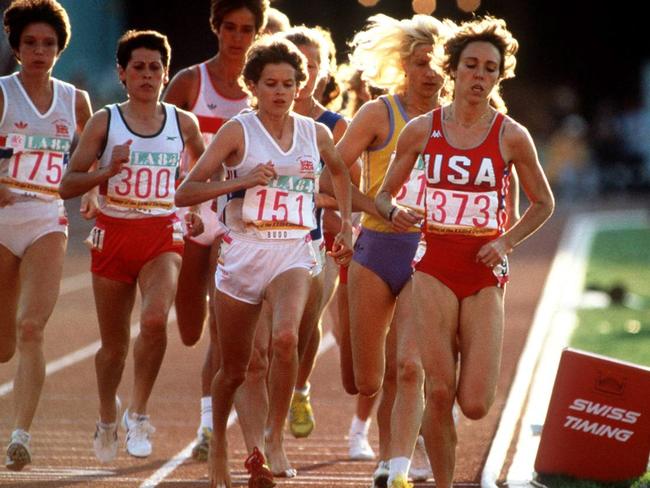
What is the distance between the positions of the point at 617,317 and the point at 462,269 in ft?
48.5

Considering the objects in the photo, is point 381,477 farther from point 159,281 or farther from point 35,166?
point 35,166

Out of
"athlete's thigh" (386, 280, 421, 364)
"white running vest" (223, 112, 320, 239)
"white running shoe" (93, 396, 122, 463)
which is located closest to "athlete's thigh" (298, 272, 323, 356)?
"white running vest" (223, 112, 320, 239)

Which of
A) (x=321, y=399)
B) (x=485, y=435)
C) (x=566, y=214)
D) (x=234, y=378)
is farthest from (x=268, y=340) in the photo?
(x=566, y=214)

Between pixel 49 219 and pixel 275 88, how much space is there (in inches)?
66.0

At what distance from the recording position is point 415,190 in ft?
31.9

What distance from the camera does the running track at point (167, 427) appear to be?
10367mm

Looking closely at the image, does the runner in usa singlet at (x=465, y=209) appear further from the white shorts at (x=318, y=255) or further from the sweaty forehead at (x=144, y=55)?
the sweaty forehead at (x=144, y=55)

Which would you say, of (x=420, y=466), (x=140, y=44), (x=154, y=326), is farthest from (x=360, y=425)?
(x=140, y=44)

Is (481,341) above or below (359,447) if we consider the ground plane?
above

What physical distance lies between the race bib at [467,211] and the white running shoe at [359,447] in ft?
10.5

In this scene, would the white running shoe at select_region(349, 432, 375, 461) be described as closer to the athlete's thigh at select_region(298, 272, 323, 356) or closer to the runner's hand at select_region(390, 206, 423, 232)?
the athlete's thigh at select_region(298, 272, 323, 356)

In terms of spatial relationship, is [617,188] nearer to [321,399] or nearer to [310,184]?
[321,399]

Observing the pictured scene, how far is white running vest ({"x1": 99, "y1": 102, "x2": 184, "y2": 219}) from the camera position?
985 centimetres

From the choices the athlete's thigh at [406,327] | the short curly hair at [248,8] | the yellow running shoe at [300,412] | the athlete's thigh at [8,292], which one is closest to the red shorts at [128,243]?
the athlete's thigh at [8,292]
